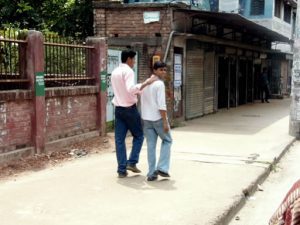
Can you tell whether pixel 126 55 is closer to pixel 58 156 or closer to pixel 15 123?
pixel 15 123

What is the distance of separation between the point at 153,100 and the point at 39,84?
243 centimetres

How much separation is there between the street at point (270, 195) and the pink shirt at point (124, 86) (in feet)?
6.85

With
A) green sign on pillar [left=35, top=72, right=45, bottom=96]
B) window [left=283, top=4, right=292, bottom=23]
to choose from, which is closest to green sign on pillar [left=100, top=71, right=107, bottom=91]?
green sign on pillar [left=35, top=72, right=45, bottom=96]

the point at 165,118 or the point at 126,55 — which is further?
the point at 126,55

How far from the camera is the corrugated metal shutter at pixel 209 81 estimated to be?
16.9 meters

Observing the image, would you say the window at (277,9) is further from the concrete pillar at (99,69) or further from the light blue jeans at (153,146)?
the light blue jeans at (153,146)

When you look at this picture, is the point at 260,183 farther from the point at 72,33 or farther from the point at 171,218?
the point at 72,33

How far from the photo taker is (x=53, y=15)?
58.5 ft

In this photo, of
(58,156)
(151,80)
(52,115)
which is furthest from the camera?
(52,115)

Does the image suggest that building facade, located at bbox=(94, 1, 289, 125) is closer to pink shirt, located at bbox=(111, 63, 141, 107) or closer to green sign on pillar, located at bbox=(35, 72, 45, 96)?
green sign on pillar, located at bbox=(35, 72, 45, 96)

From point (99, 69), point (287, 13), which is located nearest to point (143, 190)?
point (99, 69)

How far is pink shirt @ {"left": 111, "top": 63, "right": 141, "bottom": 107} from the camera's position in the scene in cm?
664

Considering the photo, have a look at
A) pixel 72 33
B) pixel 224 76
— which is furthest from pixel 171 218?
pixel 224 76

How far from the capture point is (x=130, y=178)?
22.6 feet
